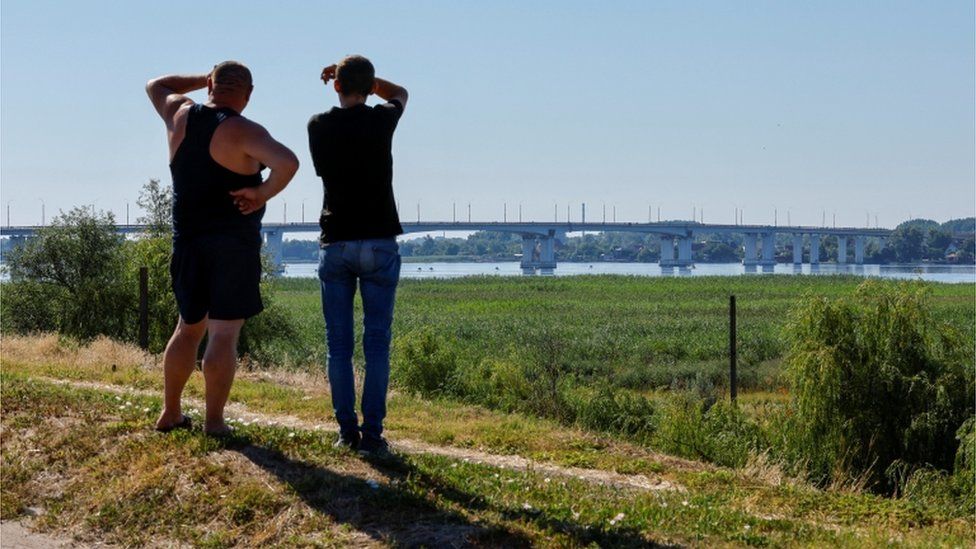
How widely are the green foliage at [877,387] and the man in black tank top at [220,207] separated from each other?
7.88 meters

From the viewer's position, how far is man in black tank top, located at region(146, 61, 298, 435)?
6.01 m

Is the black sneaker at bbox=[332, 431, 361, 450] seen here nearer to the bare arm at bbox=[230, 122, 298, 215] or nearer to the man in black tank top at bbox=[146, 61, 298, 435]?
the man in black tank top at bbox=[146, 61, 298, 435]

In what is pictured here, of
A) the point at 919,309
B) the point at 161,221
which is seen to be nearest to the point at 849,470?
the point at 919,309

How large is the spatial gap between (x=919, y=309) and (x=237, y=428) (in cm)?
918

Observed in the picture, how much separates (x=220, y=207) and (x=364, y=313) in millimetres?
1010

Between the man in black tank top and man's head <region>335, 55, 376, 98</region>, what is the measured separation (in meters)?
0.51

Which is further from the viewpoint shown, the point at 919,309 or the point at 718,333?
the point at 718,333

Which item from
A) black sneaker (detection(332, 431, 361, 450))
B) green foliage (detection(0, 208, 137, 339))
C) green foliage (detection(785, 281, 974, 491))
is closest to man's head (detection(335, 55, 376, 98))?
black sneaker (detection(332, 431, 361, 450))

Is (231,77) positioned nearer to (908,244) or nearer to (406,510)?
(406,510)

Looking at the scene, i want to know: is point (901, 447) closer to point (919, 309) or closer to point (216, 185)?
point (919, 309)

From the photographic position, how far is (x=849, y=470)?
39.1 feet

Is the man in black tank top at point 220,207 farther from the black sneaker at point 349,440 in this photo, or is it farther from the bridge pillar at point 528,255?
the bridge pillar at point 528,255

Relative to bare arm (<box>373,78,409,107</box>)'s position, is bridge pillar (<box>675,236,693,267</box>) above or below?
below

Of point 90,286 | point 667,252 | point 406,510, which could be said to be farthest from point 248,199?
point 667,252
